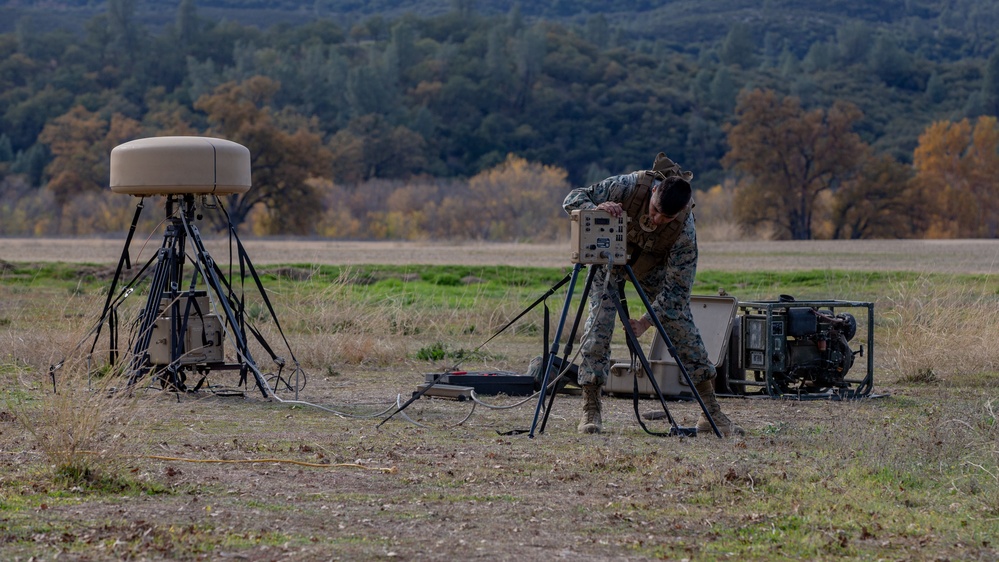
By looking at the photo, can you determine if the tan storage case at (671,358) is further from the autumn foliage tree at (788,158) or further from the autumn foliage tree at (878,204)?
the autumn foliage tree at (878,204)

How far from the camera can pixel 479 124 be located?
97.0m

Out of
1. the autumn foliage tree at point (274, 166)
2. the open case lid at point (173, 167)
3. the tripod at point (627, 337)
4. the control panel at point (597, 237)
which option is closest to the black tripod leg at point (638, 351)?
the tripod at point (627, 337)

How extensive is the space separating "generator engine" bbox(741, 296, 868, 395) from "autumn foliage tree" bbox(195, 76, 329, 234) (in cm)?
5094

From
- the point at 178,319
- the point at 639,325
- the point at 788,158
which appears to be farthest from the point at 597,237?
the point at 788,158

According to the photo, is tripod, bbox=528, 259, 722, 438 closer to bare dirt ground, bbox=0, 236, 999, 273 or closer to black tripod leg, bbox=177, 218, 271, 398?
black tripod leg, bbox=177, 218, 271, 398

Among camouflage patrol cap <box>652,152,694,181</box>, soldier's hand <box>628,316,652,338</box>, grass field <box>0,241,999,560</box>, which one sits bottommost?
A: grass field <box>0,241,999,560</box>

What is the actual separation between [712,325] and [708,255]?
85.6ft

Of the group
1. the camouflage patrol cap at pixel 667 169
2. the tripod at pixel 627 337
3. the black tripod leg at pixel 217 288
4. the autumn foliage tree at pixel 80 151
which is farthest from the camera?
the autumn foliage tree at pixel 80 151

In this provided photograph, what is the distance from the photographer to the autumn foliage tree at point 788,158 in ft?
203

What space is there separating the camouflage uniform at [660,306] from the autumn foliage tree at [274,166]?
2083 inches

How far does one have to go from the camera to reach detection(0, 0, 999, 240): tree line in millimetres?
62344

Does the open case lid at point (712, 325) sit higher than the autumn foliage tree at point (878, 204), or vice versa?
the autumn foliage tree at point (878, 204)

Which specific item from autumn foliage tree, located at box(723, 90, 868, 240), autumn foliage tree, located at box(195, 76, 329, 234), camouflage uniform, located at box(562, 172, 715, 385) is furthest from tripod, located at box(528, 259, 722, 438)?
autumn foliage tree, located at box(723, 90, 868, 240)

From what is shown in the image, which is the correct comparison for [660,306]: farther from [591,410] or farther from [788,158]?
[788,158]
